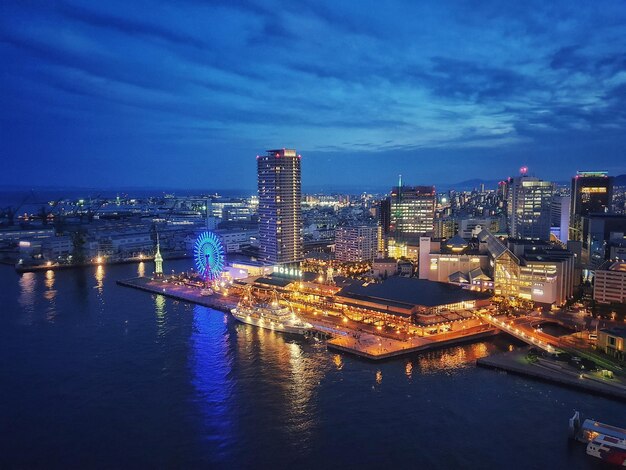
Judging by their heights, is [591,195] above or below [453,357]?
above

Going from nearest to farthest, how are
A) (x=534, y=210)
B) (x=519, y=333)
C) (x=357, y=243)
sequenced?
(x=519, y=333), (x=357, y=243), (x=534, y=210)

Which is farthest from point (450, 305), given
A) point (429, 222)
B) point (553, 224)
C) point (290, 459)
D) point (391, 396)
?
point (553, 224)

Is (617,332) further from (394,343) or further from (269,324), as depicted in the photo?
(269,324)

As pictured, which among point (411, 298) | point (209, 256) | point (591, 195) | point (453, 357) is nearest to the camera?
point (453, 357)

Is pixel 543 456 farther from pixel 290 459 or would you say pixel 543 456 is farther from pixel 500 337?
pixel 500 337

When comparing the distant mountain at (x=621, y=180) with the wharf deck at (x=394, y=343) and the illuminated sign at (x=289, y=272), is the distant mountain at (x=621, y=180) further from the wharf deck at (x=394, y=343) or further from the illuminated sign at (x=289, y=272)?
the wharf deck at (x=394, y=343)

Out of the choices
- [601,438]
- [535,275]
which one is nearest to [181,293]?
[535,275]
